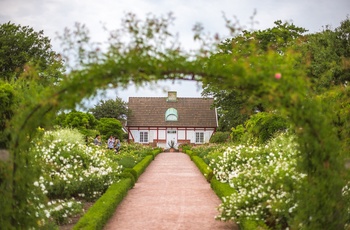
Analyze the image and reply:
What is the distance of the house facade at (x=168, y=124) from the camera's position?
47.0 meters

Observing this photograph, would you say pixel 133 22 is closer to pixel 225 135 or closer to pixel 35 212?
pixel 35 212

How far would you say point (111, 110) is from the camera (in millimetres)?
47406

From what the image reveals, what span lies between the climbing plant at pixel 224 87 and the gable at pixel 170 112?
40905 millimetres

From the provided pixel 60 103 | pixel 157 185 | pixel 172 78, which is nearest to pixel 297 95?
pixel 172 78

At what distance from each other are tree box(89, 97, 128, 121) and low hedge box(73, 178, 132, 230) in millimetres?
33361

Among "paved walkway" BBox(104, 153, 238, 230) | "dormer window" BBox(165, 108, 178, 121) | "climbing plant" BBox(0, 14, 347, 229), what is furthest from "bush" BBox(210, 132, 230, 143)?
"climbing plant" BBox(0, 14, 347, 229)

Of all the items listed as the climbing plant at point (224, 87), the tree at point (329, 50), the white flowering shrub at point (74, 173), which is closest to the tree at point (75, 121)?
the tree at point (329, 50)

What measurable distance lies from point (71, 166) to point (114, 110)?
35.0 meters

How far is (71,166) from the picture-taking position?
12117 mm

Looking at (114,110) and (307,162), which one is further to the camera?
(114,110)

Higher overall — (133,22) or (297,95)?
(133,22)

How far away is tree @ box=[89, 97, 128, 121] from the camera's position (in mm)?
47031

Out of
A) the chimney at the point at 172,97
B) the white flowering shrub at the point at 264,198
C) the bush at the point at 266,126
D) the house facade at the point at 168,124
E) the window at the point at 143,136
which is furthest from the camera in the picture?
the chimney at the point at 172,97

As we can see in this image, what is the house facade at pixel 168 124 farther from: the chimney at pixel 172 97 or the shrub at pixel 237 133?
the shrub at pixel 237 133
